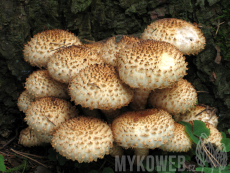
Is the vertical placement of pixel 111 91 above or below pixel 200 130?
above

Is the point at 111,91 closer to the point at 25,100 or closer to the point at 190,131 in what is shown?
the point at 190,131

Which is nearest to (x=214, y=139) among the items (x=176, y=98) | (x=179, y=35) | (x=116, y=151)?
(x=176, y=98)

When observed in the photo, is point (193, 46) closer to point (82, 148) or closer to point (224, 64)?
point (224, 64)

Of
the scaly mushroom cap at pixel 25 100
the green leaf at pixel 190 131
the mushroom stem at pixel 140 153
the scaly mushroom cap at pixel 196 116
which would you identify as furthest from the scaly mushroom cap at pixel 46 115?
the scaly mushroom cap at pixel 196 116

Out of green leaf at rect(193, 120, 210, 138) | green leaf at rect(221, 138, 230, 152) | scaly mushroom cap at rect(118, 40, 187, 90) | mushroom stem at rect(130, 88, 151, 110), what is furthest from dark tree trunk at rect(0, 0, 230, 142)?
scaly mushroom cap at rect(118, 40, 187, 90)

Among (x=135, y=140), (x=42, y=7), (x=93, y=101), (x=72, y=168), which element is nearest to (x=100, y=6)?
(x=42, y=7)

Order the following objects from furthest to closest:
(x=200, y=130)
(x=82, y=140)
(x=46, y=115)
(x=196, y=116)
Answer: (x=196, y=116) → (x=200, y=130) → (x=46, y=115) → (x=82, y=140)

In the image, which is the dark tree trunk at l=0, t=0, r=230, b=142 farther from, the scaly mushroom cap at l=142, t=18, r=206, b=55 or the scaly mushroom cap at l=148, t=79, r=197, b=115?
the scaly mushroom cap at l=148, t=79, r=197, b=115
